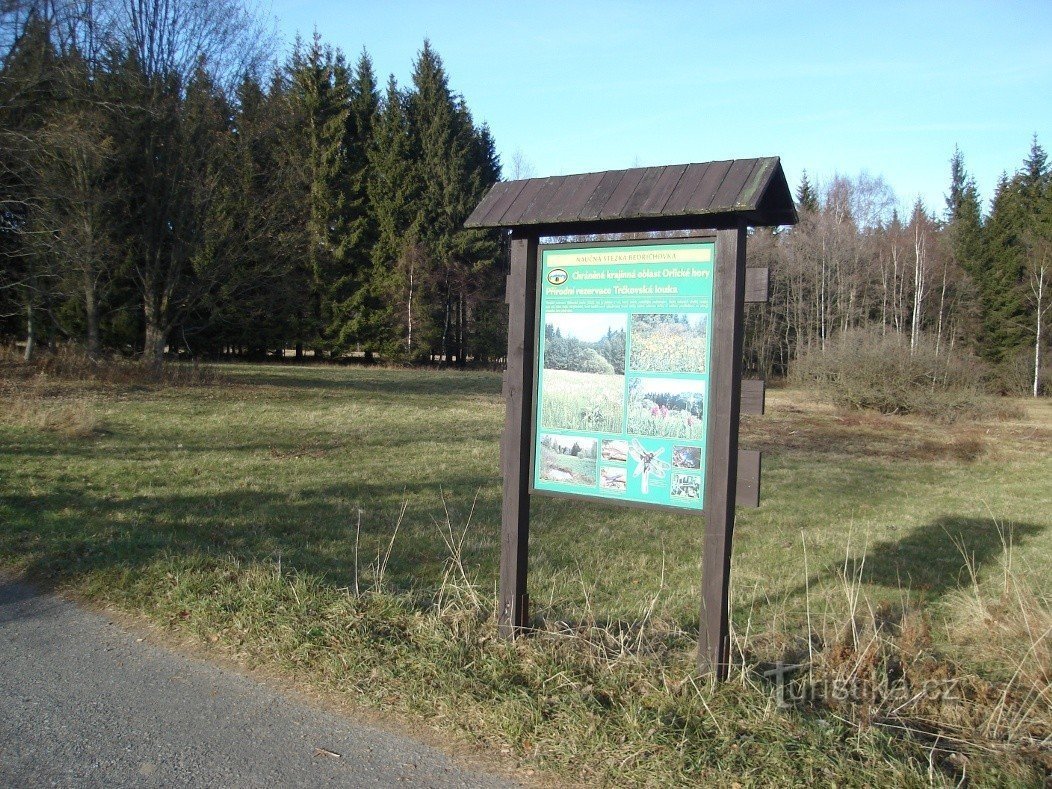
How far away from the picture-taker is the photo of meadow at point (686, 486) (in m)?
4.18

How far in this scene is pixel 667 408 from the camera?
4.26 meters

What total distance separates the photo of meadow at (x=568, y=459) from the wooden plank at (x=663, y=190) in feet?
4.15

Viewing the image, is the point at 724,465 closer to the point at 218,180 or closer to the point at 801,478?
the point at 801,478

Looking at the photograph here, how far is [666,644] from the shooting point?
4918mm

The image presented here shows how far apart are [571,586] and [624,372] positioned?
9.52ft

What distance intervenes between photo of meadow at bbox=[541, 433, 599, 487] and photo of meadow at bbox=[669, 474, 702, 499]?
49 centimetres

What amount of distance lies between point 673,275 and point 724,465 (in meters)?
0.99

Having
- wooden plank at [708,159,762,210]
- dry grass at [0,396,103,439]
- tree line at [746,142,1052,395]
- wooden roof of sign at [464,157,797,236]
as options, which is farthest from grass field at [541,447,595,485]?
tree line at [746,142,1052,395]

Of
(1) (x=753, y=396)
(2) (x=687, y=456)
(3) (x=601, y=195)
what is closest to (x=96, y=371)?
(3) (x=601, y=195)

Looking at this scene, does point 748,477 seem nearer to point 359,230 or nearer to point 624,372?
point 624,372

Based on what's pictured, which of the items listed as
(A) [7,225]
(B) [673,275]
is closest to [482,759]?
(B) [673,275]

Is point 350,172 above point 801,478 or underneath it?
above

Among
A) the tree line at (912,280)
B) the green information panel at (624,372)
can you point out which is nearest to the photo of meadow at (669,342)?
the green information panel at (624,372)


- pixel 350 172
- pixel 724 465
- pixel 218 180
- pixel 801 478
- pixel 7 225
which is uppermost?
pixel 350 172
